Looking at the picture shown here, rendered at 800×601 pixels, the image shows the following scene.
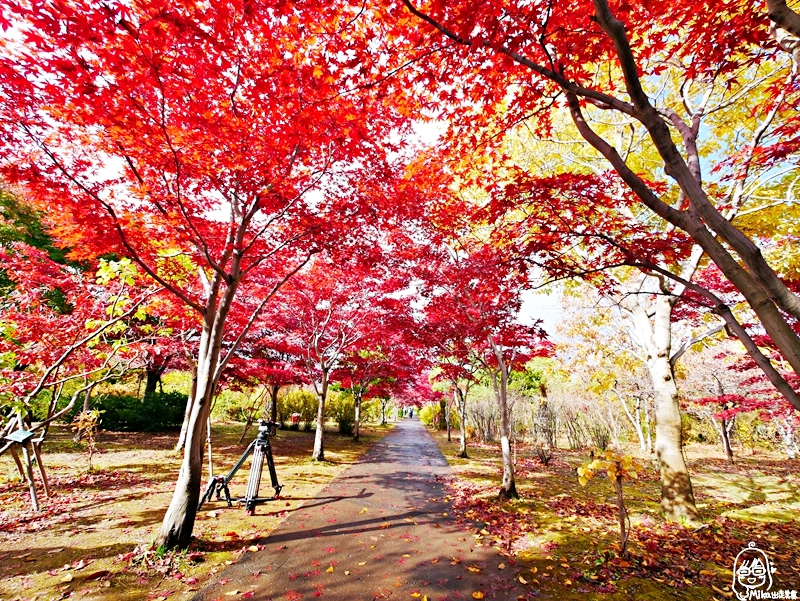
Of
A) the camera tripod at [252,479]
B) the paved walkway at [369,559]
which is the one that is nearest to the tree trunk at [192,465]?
the paved walkway at [369,559]

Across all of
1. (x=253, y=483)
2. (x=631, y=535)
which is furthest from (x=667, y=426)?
(x=253, y=483)

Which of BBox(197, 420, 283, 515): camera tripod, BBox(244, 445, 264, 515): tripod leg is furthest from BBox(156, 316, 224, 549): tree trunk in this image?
BBox(244, 445, 264, 515): tripod leg

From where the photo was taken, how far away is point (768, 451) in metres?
17.7

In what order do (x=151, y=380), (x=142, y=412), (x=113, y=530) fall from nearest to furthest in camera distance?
1. (x=113, y=530)
2. (x=142, y=412)
3. (x=151, y=380)

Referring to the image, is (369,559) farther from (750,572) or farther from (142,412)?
(142,412)

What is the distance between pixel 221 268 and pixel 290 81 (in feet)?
9.29

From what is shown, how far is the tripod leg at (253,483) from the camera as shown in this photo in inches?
212

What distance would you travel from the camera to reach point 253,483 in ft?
18.2

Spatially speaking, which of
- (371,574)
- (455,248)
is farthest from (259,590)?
(455,248)

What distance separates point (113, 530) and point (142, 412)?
1343 cm

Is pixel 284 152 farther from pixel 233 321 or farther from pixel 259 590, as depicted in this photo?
pixel 233 321

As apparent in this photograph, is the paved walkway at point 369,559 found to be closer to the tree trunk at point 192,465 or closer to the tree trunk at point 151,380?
the tree trunk at point 192,465

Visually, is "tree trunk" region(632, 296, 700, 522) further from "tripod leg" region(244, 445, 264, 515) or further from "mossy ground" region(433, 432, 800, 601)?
"tripod leg" region(244, 445, 264, 515)

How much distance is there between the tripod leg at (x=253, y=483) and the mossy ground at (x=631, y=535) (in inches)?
146
